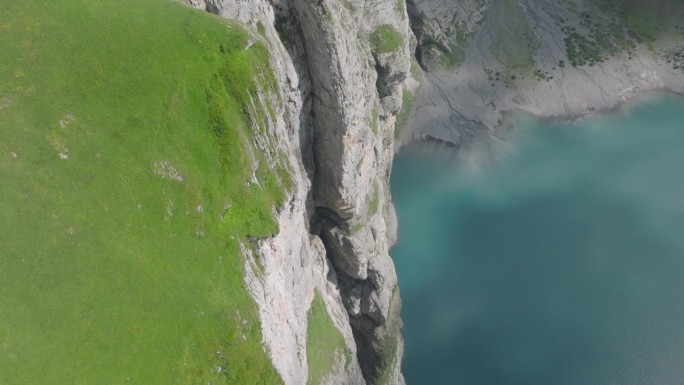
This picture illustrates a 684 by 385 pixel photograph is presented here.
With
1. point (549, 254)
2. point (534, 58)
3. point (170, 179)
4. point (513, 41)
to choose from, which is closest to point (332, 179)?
point (170, 179)

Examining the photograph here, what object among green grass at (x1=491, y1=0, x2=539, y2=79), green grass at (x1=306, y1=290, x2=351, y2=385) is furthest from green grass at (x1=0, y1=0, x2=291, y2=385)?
green grass at (x1=491, y1=0, x2=539, y2=79)

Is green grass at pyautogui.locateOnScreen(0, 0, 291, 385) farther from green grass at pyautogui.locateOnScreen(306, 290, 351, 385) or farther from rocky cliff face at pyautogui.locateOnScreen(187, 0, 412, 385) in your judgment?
green grass at pyautogui.locateOnScreen(306, 290, 351, 385)

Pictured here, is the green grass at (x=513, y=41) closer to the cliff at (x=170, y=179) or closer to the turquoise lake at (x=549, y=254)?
the turquoise lake at (x=549, y=254)

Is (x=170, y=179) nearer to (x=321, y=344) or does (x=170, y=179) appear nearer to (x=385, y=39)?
(x=321, y=344)

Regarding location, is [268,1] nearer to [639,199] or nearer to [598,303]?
[598,303]

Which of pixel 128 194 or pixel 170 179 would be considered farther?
pixel 170 179

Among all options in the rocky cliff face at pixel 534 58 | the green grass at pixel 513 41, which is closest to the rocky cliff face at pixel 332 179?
the rocky cliff face at pixel 534 58

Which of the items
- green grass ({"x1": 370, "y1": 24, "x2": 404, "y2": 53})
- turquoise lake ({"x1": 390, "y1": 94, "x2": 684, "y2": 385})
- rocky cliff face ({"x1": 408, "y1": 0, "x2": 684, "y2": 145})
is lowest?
turquoise lake ({"x1": 390, "y1": 94, "x2": 684, "y2": 385})

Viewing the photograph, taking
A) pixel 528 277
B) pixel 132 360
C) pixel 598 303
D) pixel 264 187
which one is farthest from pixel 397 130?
pixel 132 360
